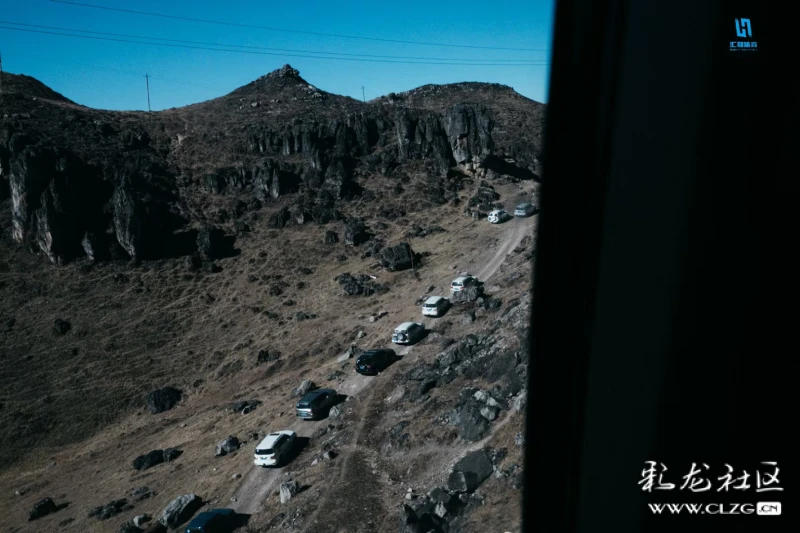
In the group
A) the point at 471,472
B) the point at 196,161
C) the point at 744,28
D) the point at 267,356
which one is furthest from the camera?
the point at 196,161

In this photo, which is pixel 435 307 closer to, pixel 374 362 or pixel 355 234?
Result: pixel 374 362

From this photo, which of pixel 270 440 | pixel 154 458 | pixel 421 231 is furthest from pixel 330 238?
pixel 270 440

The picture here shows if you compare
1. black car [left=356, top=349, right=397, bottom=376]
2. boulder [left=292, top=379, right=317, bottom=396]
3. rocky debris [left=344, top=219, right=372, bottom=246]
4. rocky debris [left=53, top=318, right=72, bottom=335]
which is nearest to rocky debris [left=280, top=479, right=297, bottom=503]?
black car [left=356, top=349, right=397, bottom=376]

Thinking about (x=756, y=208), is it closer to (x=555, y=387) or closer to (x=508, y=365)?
(x=555, y=387)

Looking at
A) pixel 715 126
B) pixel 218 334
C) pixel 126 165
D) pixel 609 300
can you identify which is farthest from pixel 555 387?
pixel 126 165

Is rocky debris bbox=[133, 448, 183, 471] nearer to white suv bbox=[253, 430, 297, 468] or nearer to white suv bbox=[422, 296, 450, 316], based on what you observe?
white suv bbox=[253, 430, 297, 468]
